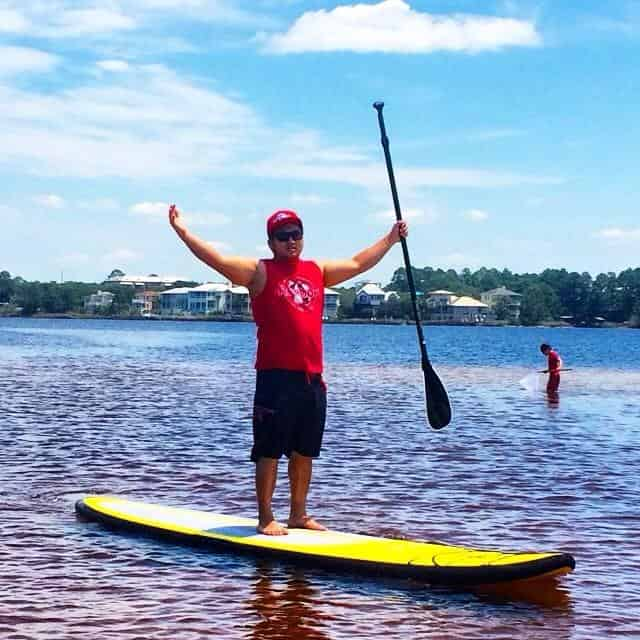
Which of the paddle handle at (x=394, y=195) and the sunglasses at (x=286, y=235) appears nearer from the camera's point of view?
the sunglasses at (x=286, y=235)

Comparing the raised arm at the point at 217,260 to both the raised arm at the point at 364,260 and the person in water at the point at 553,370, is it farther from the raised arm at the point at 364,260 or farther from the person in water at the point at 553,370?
the person in water at the point at 553,370

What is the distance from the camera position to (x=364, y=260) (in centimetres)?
870

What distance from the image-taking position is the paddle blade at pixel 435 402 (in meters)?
9.66

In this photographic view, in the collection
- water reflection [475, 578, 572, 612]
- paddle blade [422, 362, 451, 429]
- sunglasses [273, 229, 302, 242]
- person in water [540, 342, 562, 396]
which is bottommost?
water reflection [475, 578, 572, 612]

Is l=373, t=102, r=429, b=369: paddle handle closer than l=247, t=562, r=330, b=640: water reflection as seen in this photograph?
No

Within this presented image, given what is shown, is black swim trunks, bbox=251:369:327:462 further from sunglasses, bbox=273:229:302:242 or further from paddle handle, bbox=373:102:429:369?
paddle handle, bbox=373:102:429:369

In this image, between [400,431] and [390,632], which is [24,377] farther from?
[390,632]

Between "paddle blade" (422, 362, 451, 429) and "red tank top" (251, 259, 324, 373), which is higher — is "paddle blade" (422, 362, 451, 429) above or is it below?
below

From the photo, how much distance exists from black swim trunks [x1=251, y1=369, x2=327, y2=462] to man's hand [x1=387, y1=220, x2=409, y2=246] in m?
1.18

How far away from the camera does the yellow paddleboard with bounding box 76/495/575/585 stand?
7.60 meters

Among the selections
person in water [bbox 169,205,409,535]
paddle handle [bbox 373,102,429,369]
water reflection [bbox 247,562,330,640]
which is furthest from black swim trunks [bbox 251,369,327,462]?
paddle handle [bbox 373,102,429,369]

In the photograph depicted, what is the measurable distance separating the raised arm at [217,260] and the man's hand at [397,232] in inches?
41.6

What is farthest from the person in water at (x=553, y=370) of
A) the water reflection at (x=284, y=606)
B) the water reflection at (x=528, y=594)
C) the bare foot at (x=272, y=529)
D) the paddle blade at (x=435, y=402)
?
the water reflection at (x=284, y=606)

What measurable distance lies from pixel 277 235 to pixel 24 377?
27837 mm
